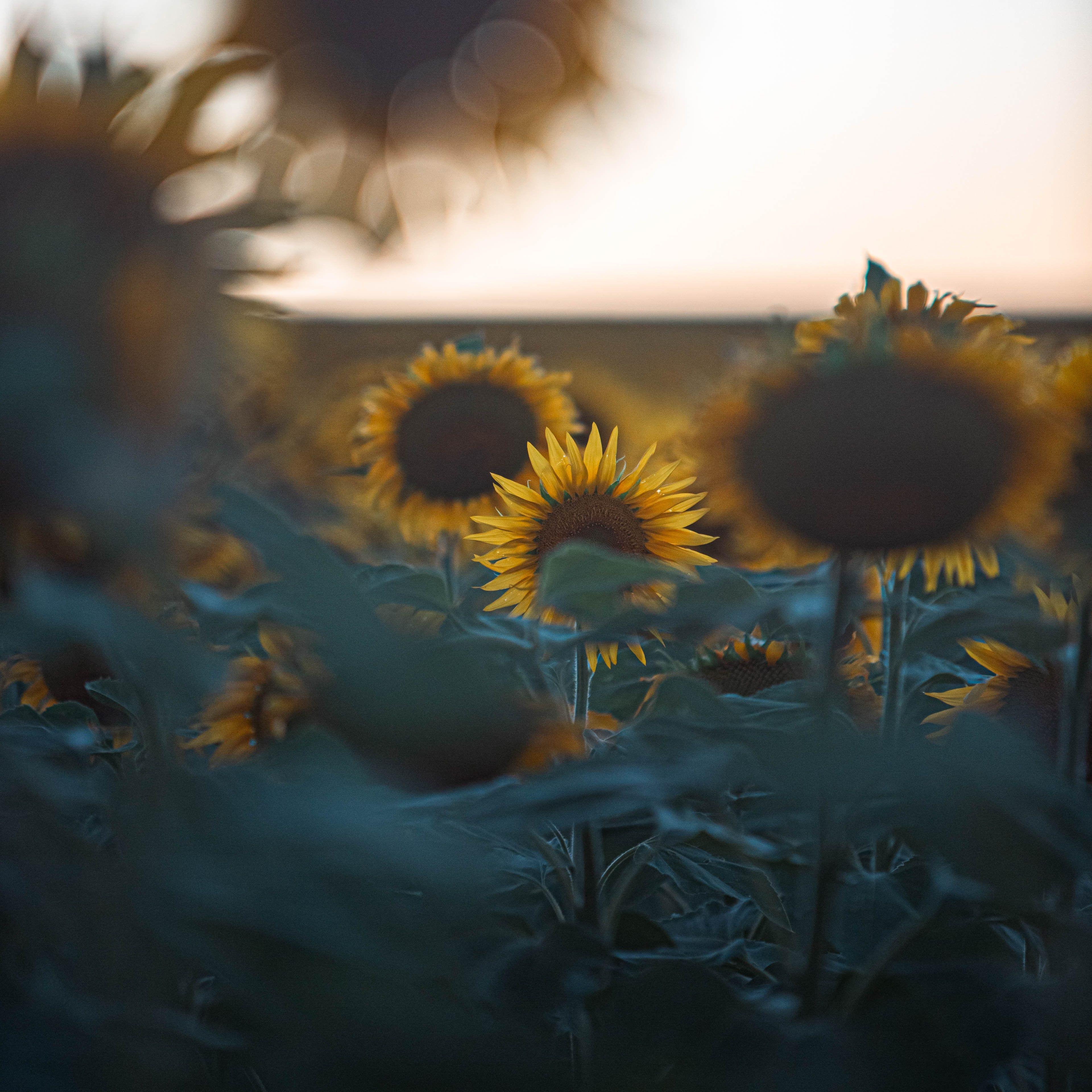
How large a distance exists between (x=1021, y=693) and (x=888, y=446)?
39cm

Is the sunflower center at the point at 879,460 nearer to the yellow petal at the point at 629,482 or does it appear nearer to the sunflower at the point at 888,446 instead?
the sunflower at the point at 888,446

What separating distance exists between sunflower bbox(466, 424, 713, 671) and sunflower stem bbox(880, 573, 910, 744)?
132mm

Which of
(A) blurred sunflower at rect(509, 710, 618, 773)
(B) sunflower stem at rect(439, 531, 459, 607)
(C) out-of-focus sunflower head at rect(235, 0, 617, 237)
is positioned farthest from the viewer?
(C) out-of-focus sunflower head at rect(235, 0, 617, 237)

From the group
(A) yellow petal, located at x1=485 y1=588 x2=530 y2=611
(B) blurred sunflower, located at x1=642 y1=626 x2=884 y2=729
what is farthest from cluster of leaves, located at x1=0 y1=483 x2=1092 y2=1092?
(B) blurred sunflower, located at x1=642 y1=626 x2=884 y2=729

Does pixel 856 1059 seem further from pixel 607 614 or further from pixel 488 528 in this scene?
pixel 488 528

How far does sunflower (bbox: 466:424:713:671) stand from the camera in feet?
2.31

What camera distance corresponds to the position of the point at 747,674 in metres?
0.91

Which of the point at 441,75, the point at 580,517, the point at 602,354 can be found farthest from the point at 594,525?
the point at 441,75

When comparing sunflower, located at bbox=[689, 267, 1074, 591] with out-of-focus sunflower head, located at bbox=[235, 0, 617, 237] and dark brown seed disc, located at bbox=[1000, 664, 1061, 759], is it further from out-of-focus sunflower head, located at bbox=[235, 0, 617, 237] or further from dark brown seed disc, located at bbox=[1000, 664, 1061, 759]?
out-of-focus sunflower head, located at bbox=[235, 0, 617, 237]

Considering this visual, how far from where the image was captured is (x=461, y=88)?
9.75 ft

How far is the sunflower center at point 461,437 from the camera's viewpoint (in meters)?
1.15

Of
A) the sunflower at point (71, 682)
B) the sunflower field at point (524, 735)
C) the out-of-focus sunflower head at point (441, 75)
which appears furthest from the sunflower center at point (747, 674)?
the out-of-focus sunflower head at point (441, 75)

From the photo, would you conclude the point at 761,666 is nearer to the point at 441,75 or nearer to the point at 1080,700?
the point at 1080,700

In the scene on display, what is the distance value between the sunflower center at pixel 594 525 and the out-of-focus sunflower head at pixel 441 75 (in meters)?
2.17
